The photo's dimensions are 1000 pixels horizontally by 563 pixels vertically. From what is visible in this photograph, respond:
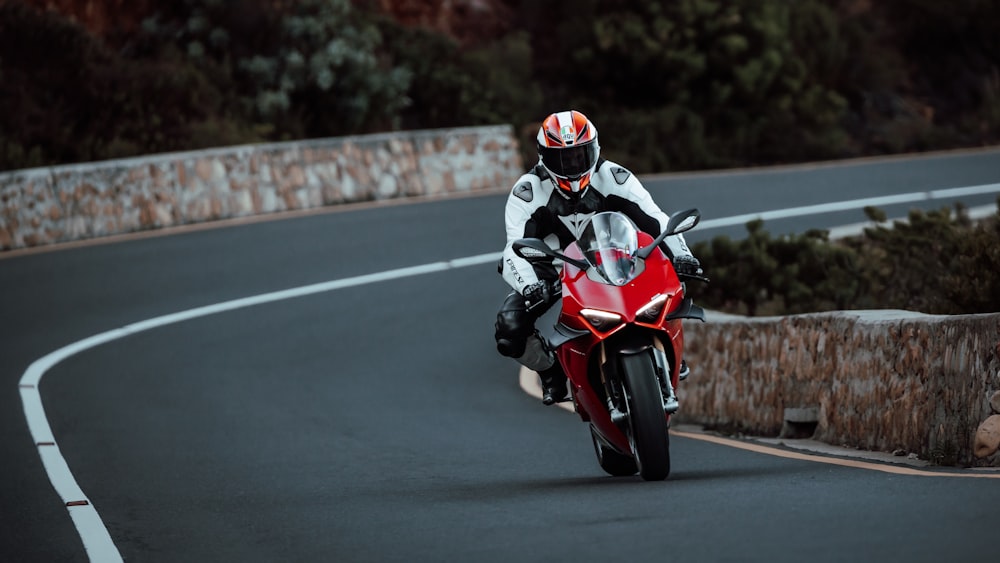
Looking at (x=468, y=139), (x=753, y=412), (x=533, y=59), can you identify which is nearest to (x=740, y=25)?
(x=533, y=59)

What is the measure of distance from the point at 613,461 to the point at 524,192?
1.75 meters

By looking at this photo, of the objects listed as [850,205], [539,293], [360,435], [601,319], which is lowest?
[360,435]

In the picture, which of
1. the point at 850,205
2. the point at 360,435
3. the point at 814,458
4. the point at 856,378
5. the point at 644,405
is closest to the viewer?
the point at 644,405

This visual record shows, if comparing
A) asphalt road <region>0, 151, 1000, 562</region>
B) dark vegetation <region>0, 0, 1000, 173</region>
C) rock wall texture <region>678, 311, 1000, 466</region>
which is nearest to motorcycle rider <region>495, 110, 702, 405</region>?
asphalt road <region>0, 151, 1000, 562</region>

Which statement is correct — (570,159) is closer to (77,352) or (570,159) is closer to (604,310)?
(604,310)

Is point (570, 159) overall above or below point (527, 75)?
below

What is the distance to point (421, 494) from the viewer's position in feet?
31.1

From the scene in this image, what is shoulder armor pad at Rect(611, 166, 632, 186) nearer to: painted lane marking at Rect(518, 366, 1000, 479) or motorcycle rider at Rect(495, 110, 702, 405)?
motorcycle rider at Rect(495, 110, 702, 405)

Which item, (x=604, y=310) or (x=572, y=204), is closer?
(x=604, y=310)

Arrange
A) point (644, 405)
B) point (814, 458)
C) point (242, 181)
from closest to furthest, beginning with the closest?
point (644, 405), point (814, 458), point (242, 181)

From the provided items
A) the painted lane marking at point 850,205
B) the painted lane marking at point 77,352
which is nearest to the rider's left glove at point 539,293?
the painted lane marking at point 77,352

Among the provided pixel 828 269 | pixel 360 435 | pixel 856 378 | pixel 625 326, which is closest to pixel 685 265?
pixel 625 326

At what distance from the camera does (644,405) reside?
8.59 metres

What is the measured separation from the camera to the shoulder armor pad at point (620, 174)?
9.73 metres
